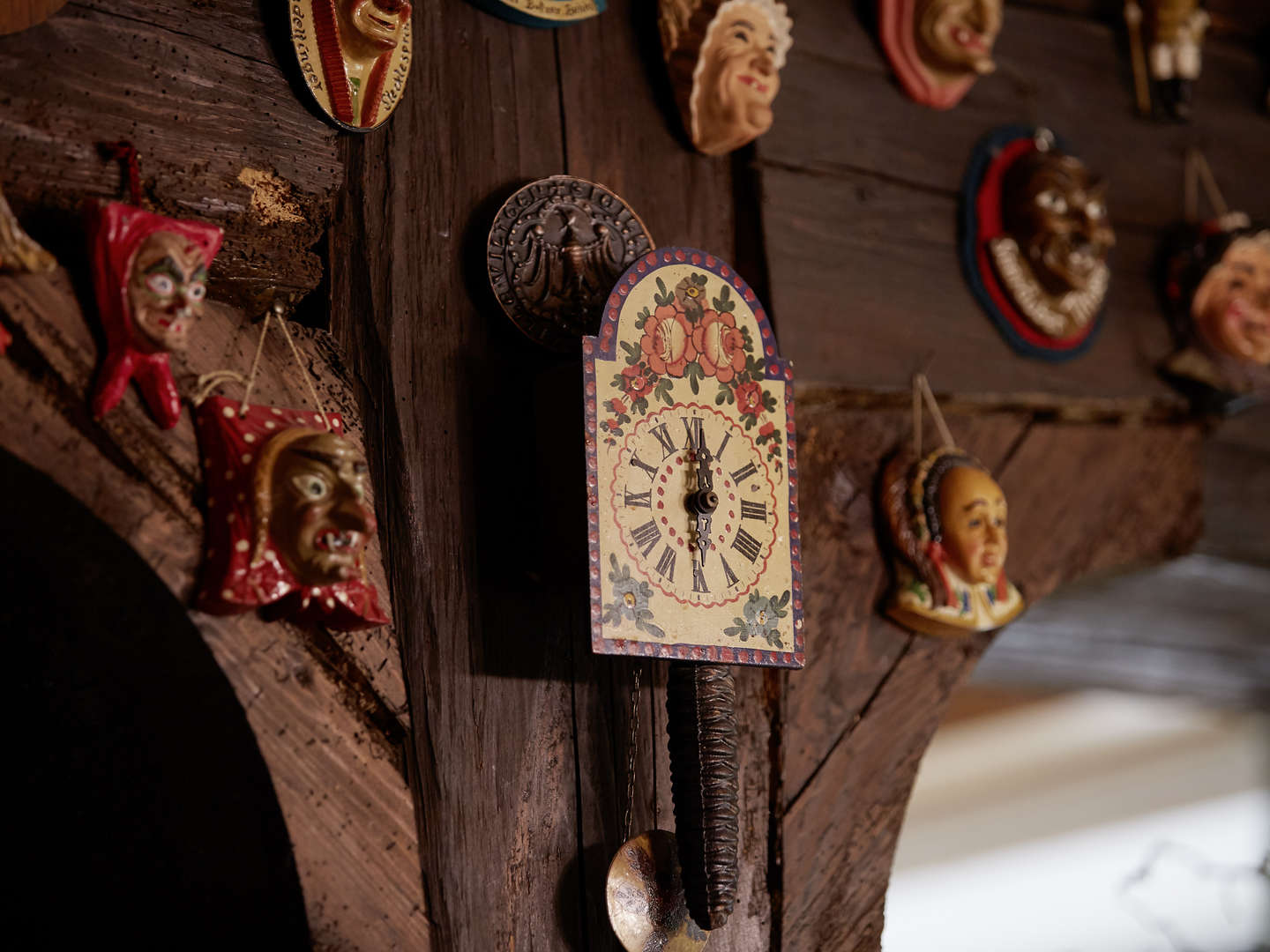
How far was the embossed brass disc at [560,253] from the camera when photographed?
1.46 meters

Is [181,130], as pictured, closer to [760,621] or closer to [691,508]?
[691,508]

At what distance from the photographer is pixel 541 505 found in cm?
142

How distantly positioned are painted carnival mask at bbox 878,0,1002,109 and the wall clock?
1.91ft

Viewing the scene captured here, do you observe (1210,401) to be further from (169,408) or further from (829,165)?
(169,408)

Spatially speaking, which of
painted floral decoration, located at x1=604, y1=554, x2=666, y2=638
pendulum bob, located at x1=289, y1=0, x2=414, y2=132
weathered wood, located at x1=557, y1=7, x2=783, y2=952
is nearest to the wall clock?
painted floral decoration, located at x1=604, y1=554, x2=666, y2=638

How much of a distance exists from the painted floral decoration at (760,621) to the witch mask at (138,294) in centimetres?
58

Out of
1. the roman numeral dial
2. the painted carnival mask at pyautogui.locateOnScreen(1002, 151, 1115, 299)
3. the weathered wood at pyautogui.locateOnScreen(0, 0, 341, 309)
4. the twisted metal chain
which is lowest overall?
the twisted metal chain

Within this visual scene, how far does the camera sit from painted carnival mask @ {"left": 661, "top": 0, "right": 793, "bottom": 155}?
1.63 metres

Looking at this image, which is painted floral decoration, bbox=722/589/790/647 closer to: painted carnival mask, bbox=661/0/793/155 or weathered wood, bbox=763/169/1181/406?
weathered wood, bbox=763/169/1181/406

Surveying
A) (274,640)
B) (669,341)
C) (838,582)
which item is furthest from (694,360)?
(274,640)

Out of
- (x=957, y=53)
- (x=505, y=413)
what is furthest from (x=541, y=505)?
(x=957, y=53)

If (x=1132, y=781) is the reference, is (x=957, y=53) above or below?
above

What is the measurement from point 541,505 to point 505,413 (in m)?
0.11

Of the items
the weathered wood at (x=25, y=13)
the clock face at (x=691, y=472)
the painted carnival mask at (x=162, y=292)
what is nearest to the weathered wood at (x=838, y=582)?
the clock face at (x=691, y=472)
